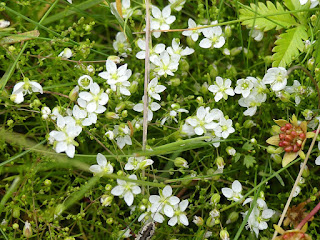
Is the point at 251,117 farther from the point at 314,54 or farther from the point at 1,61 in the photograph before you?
the point at 1,61

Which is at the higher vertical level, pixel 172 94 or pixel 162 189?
pixel 172 94

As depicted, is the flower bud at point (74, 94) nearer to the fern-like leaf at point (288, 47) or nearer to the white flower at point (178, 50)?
the white flower at point (178, 50)

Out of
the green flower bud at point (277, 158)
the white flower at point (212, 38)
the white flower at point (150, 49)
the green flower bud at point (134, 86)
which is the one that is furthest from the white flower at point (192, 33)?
the green flower bud at point (277, 158)

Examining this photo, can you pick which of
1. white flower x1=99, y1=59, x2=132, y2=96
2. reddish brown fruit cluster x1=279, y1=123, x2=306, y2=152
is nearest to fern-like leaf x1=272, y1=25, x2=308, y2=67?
reddish brown fruit cluster x1=279, y1=123, x2=306, y2=152

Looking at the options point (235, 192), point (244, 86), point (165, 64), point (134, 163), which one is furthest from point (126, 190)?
point (244, 86)

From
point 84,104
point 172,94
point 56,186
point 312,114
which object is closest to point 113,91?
point 84,104

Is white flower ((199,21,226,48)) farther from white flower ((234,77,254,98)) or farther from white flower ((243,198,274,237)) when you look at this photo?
white flower ((243,198,274,237))

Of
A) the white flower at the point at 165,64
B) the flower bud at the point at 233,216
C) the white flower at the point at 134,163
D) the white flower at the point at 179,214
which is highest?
the white flower at the point at 165,64
